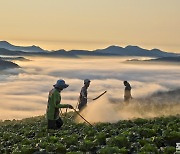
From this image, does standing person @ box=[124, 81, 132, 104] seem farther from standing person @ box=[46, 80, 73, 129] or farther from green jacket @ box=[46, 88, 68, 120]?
green jacket @ box=[46, 88, 68, 120]

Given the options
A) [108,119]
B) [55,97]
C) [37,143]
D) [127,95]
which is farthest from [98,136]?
[127,95]

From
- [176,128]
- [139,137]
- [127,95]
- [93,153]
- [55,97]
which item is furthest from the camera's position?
[127,95]

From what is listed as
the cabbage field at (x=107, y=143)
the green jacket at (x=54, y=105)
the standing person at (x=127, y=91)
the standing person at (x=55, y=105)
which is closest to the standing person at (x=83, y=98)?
the standing person at (x=55, y=105)

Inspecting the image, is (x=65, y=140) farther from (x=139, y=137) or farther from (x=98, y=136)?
(x=139, y=137)

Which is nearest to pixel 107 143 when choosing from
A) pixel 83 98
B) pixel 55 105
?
pixel 55 105

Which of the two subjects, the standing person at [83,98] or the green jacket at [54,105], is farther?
the standing person at [83,98]

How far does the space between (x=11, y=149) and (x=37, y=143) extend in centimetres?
107

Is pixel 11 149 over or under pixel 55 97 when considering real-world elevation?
under

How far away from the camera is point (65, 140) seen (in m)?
18.5

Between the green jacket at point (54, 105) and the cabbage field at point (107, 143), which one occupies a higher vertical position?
the green jacket at point (54, 105)

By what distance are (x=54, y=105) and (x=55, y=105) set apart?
7cm

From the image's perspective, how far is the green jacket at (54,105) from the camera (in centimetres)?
2233

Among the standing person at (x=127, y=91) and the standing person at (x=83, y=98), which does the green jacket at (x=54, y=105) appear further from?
the standing person at (x=127, y=91)

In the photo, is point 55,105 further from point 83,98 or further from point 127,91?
point 127,91
